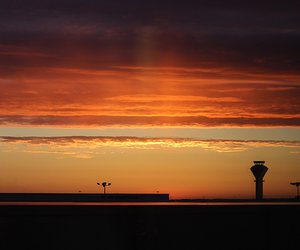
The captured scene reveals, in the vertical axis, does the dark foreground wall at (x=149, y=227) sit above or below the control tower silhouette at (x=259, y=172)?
below

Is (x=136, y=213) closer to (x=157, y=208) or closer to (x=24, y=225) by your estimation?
(x=157, y=208)

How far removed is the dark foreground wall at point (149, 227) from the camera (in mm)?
21531

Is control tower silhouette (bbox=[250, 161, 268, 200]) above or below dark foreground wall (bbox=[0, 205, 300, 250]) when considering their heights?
above

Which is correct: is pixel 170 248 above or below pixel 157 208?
→ below

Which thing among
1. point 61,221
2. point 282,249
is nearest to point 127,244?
point 61,221

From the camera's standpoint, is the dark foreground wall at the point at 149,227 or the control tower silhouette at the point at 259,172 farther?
the control tower silhouette at the point at 259,172

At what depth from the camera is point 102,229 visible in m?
22.4

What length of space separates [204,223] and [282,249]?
3135 millimetres

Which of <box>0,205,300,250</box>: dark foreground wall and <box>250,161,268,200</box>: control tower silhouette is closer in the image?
<box>0,205,300,250</box>: dark foreground wall

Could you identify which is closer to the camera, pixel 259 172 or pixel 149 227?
pixel 149 227

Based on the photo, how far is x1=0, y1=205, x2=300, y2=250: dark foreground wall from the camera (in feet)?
70.6

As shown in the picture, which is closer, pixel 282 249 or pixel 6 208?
pixel 6 208

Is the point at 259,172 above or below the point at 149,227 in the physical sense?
above

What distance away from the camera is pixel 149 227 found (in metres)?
22.3
